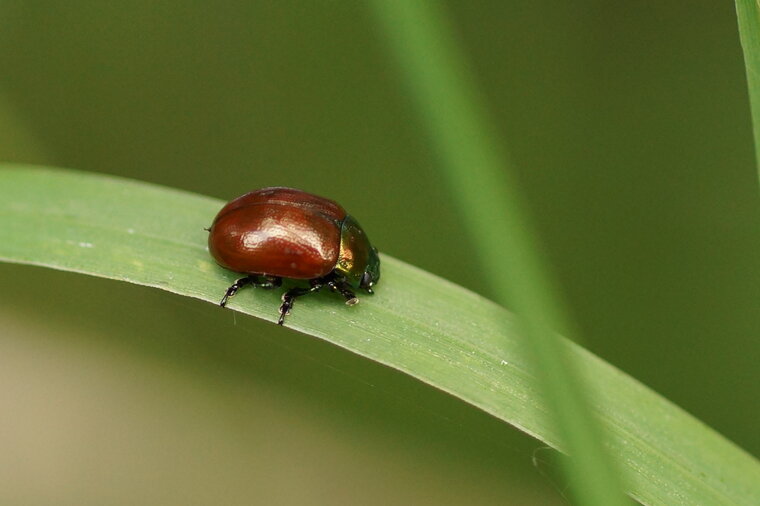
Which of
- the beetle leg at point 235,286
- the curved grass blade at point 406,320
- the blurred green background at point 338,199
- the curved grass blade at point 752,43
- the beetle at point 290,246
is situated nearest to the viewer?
the curved grass blade at point 752,43

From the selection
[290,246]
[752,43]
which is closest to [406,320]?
[290,246]

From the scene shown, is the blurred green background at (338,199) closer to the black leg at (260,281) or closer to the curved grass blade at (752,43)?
the black leg at (260,281)

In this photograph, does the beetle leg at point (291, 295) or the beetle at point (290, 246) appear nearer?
the beetle leg at point (291, 295)

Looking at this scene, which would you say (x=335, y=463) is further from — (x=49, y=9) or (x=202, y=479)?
(x=49, y=9)

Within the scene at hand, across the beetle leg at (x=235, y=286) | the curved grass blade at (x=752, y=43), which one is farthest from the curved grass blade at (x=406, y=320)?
the curved grass blade at (x=752, y=43)

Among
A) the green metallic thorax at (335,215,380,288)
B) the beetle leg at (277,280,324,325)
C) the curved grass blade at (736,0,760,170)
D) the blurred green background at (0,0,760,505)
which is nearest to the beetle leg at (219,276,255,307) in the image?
the beetle leg at (277,280,324,325)

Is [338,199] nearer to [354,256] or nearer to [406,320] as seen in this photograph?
[354,256]

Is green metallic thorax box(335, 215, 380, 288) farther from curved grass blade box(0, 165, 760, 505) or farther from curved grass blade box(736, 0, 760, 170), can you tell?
curved grass blade box(736, 0, 760, 170)

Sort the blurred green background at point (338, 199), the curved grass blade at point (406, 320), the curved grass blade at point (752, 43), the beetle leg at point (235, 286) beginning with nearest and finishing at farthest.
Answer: the curved grass blade at point (752, 43), the curved grass blade at point (406, 320), the beetle leg at point (235, 286), the blurred green background at point (338, 199)
